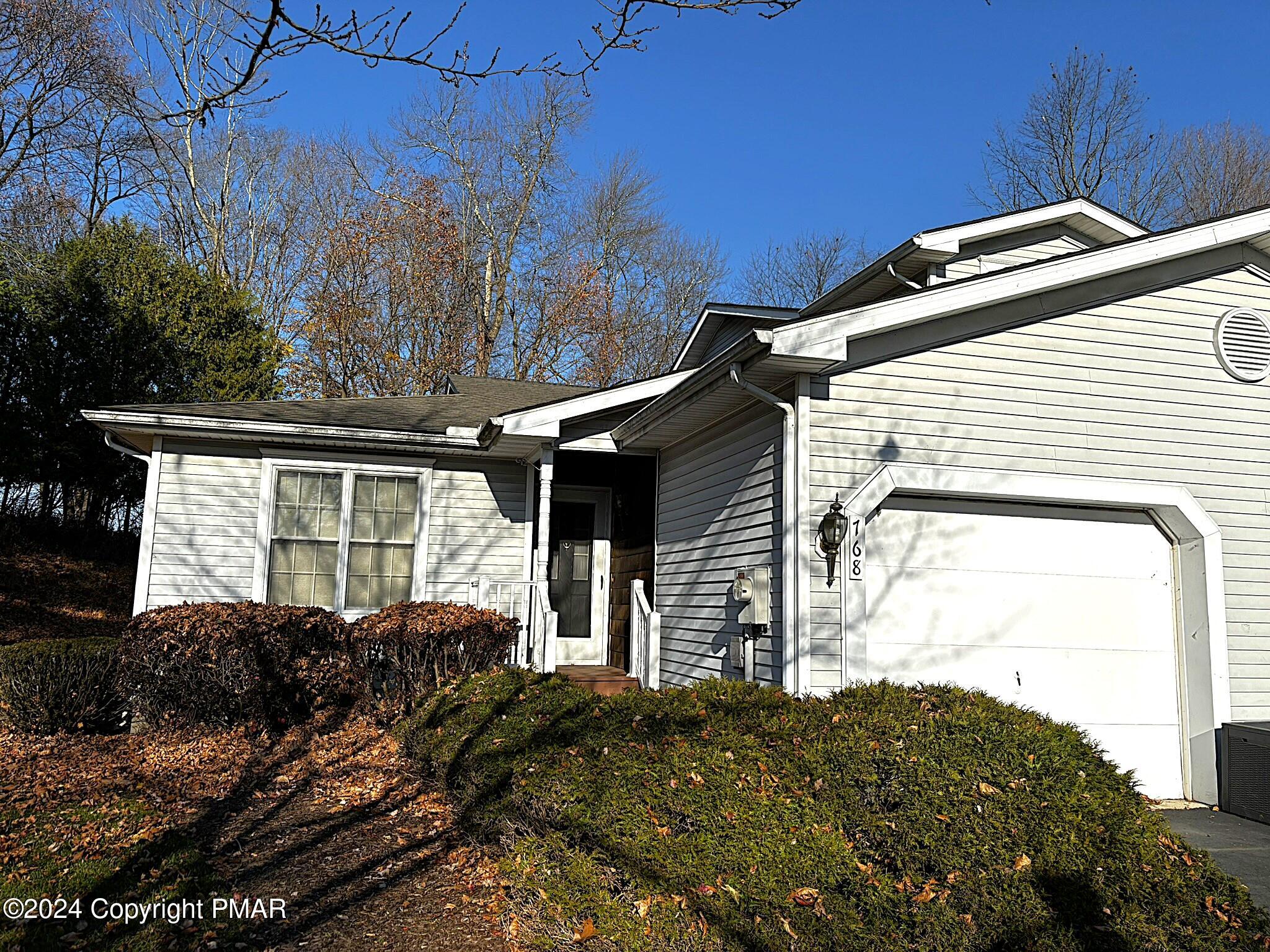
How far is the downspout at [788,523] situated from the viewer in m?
6.34

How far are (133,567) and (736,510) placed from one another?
614 inches

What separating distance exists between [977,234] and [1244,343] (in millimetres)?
2583

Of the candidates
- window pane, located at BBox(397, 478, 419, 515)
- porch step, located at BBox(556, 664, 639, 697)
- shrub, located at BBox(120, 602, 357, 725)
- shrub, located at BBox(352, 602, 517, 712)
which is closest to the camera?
shrub, located at BBox(120, 602, 357, 725)

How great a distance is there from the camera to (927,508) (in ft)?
23.0

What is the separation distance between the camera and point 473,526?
1048 centimetres

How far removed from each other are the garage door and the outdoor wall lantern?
0.47 metres

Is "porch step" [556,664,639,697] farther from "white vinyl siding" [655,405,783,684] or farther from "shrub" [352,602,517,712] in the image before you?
"shrub" [352,602,517,712]

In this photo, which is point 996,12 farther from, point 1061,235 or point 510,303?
point 510,303

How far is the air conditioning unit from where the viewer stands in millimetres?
6535

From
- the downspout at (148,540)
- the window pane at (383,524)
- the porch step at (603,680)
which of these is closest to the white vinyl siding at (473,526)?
the window pane at (383,524)

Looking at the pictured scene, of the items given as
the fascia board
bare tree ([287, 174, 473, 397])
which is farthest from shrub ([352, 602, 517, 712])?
bare tree ([287, 174, 473, 397])

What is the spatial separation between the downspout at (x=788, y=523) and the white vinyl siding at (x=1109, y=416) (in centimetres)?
15

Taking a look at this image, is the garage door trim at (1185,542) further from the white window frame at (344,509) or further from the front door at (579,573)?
the white window frame at (344,509)

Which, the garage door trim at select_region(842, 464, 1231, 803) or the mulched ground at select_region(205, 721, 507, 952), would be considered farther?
the garage door trim at select_region(842, 464, 1231, 803)
